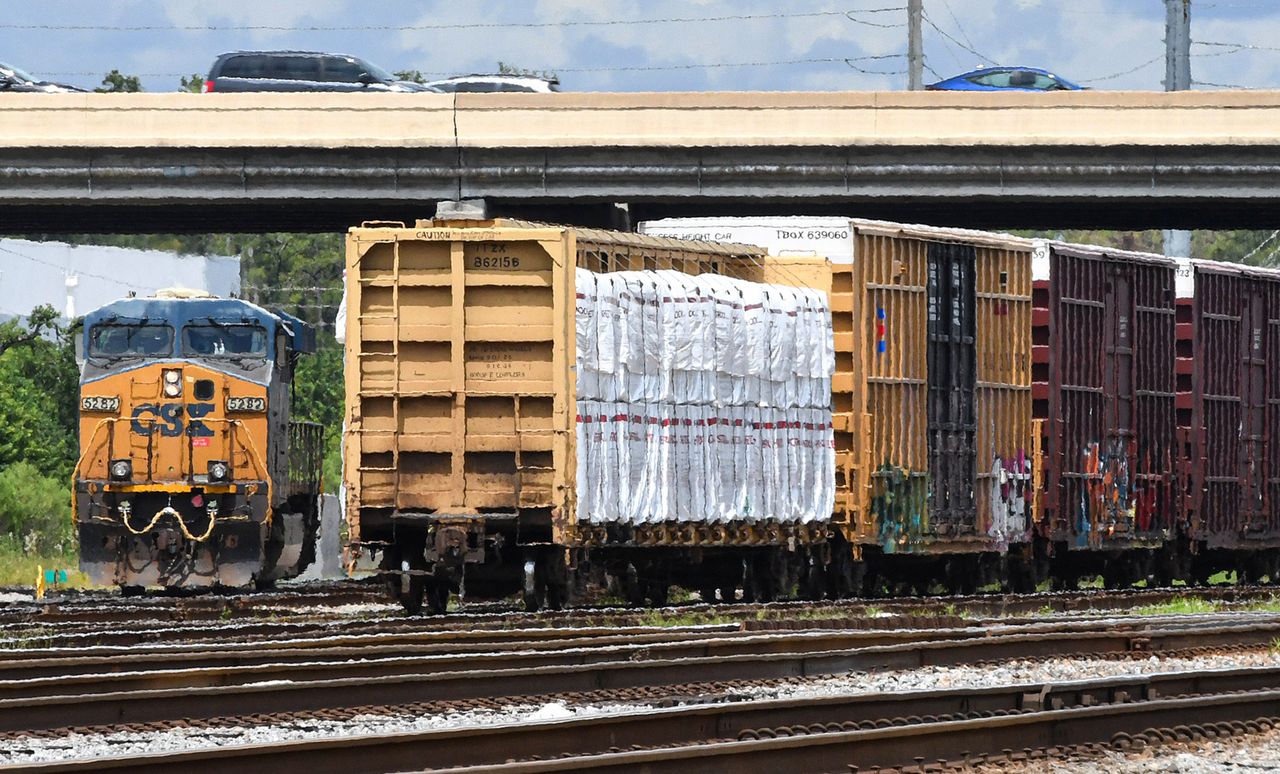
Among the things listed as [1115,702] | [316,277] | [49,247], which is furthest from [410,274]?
[316,277]

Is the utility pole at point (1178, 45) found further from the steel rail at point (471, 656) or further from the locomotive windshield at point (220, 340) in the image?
the steel rail at point (471, 656)

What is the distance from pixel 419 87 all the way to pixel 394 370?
23.9 m

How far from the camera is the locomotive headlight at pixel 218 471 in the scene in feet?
77.3

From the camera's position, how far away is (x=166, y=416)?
2355cm

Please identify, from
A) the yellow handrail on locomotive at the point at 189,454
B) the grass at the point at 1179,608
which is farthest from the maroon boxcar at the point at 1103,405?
the yellow handrail on locomotive at the point at 189,454

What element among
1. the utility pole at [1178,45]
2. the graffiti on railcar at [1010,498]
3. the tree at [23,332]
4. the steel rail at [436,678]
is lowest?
the steel rail at [436,678]

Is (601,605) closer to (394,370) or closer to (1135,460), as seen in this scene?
(394,370)

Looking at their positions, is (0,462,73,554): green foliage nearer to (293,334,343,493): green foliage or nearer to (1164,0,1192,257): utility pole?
(293,334,343,493): green foliage

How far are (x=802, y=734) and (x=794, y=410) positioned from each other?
11.4 metres

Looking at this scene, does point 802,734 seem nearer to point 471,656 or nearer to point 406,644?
point 471,656

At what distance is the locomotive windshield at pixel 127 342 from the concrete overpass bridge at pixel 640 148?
11651 millimetres

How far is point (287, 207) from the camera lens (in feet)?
126

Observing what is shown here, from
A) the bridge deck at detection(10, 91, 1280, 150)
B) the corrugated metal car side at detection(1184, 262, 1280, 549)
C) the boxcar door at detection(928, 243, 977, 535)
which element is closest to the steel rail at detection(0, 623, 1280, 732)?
the boxcar door at detection(928, 243, 977, 535)

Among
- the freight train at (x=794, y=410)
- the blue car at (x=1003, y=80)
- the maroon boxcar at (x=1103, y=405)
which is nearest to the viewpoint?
the freight train at (x=794, y=410)
